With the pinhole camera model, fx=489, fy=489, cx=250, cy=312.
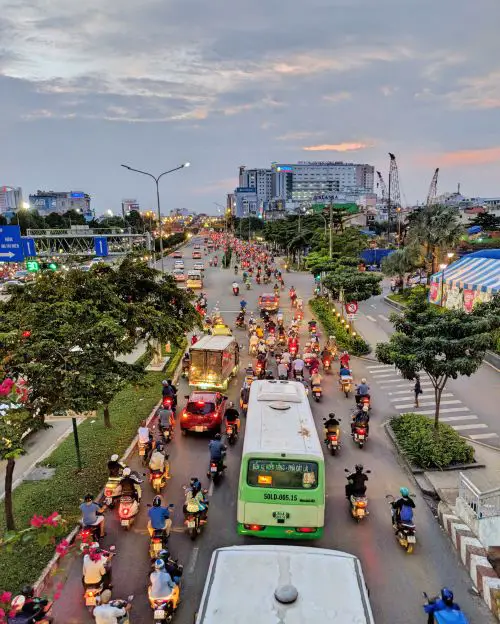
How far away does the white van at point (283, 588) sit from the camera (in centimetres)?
558

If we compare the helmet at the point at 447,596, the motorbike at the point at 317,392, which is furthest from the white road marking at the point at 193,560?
the motorbike at the point at 317,392

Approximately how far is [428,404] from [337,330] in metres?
11.6

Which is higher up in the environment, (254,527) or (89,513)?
(89,513)

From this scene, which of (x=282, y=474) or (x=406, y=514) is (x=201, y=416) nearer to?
(x=282, y=474)

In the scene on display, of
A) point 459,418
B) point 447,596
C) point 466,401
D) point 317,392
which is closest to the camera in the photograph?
point 447,596

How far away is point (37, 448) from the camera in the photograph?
15.6 m

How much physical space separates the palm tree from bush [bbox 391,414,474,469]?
30404mm

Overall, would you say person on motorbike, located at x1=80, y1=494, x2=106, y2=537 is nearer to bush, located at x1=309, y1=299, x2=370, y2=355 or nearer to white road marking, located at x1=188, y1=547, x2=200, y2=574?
white road marking, located at x1=188, y1=547, x2=200, y2=574

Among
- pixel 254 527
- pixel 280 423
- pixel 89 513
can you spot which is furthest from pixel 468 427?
pixel 89 513

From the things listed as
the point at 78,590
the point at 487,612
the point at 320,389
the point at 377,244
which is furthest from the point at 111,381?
the point at 377,244

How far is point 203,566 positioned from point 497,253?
111 feet

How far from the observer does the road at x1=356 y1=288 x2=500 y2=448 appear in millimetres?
16188

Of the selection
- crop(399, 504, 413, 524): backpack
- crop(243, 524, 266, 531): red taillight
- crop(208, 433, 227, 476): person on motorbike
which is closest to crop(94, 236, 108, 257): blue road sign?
crop(208, 433, 227, 476): person on motorbike

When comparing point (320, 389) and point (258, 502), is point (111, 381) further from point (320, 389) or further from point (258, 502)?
point (320, 389)
